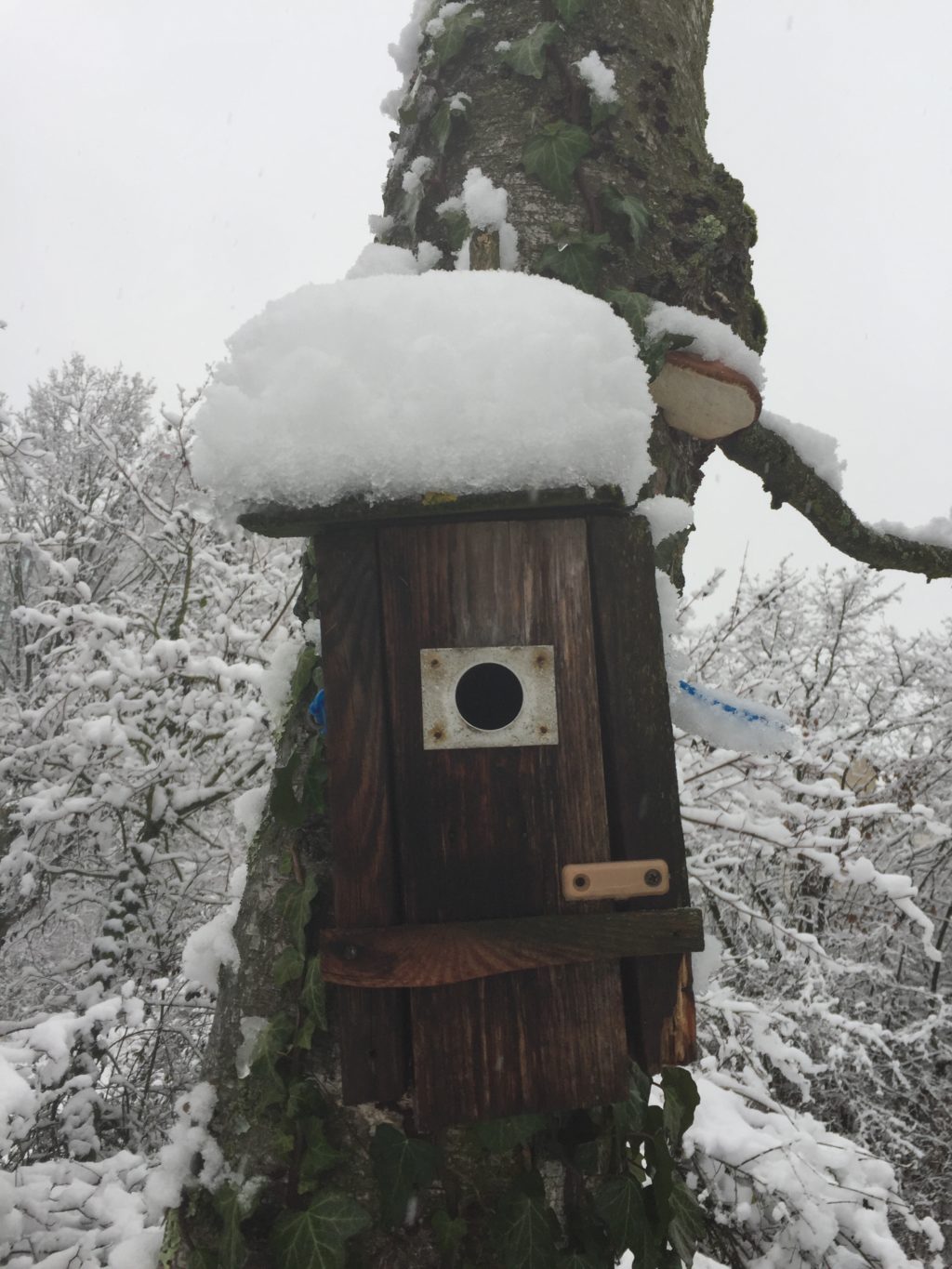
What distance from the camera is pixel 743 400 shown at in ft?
4.59

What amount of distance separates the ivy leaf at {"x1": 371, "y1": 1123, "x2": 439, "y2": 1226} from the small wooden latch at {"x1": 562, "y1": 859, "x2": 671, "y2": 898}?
38cm

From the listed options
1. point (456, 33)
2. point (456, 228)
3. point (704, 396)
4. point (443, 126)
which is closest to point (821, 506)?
point (704, 396)

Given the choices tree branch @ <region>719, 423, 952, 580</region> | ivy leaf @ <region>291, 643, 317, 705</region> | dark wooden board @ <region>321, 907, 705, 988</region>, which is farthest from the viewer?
tree branch @ <region>719, 423, 952, 580</region>

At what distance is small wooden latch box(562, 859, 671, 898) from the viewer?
1019 millimetres

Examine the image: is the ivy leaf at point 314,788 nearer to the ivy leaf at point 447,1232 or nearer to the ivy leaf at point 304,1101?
the ivy leaf at point 304,1101

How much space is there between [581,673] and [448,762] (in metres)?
0.21

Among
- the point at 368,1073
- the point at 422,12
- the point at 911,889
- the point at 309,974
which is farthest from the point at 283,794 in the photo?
the point at 911,889

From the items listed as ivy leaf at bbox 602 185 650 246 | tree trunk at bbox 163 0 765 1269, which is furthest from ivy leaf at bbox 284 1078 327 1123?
ivy leaf at bbox 602 185 650 246

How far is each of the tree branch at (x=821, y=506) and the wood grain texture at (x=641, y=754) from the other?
68cm

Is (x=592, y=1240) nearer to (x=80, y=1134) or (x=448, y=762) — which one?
(x=448, y=762)

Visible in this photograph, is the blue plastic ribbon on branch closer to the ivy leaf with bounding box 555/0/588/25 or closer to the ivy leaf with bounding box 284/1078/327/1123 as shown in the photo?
the ivy leaf with bounding box 284/1078/327/1123

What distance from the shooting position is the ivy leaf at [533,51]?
59.6 inches

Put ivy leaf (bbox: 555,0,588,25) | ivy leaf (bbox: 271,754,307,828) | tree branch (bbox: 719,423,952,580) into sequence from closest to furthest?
ivy leaf (bbox: 271,754,307,828) → ivy leaf (bbox: 555,0,588,25) → tree branch (bbox: 719,423,952,580)

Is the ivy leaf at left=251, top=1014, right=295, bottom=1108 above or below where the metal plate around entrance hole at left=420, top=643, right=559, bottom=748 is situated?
below
